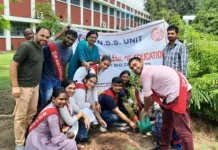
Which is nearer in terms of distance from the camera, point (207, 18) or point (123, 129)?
point (123, 129)

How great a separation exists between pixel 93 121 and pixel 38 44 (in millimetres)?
1453

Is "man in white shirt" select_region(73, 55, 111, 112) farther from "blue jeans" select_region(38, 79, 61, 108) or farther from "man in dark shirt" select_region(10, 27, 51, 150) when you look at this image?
"man in dark shirt" select_region(10, 27, 51, 150)

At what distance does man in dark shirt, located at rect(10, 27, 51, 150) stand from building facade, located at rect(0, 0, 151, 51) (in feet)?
10.7

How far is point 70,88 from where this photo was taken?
10.3 ft

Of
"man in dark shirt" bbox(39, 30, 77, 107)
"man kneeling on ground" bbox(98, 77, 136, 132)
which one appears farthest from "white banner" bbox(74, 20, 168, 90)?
"man in dark shirt" bbox(39, 30, 77, 107)

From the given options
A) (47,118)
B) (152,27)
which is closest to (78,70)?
(47,118)

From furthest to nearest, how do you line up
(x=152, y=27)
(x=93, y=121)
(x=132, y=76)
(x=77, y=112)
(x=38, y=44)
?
(x=152, y=27)
(x=132, y=76)
(x=93, y=121)
(x=77, y=112)
(x=38, y=44)

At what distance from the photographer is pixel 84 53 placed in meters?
3.96

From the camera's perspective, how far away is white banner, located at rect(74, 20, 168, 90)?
15.9 ft

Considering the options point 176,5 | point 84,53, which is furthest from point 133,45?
point 176,5

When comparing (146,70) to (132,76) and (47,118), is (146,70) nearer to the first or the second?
(47,118)

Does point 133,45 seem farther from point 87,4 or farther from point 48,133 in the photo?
point 87,4

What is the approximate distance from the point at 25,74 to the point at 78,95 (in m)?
0.88

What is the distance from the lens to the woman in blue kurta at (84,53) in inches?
154
